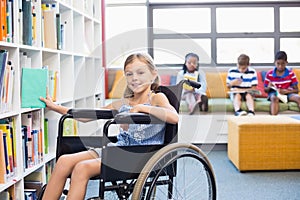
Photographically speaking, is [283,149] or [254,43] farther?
[254,43]

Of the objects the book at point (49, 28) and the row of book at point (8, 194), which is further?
the book at point (49, 28)

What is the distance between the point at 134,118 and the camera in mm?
1778

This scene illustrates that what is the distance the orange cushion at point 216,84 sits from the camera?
5.45 metres

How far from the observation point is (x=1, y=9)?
2143 mm

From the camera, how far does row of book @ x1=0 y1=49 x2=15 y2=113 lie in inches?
83.8

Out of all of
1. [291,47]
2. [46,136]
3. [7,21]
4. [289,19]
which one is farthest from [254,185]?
[289,19]

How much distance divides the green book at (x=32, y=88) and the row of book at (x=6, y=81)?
0.09 meters

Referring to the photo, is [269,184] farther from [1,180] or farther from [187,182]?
[1,180]

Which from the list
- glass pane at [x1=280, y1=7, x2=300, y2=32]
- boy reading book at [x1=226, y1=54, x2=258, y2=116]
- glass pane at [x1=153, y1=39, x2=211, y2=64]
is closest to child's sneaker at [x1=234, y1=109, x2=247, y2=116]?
boy reading book at [x1=226, y1=54, x2=258, y2=116]

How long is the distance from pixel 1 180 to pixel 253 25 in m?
4.63

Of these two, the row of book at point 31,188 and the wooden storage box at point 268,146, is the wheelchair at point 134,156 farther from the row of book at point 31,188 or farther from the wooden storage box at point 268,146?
the wooden storage box at point 268,146

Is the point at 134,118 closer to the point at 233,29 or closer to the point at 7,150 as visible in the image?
the point at 7,150

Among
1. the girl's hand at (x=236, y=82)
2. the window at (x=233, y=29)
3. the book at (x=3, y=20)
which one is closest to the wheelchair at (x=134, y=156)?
the book at (x=3, y=20)

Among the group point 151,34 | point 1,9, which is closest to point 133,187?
point 1,9
